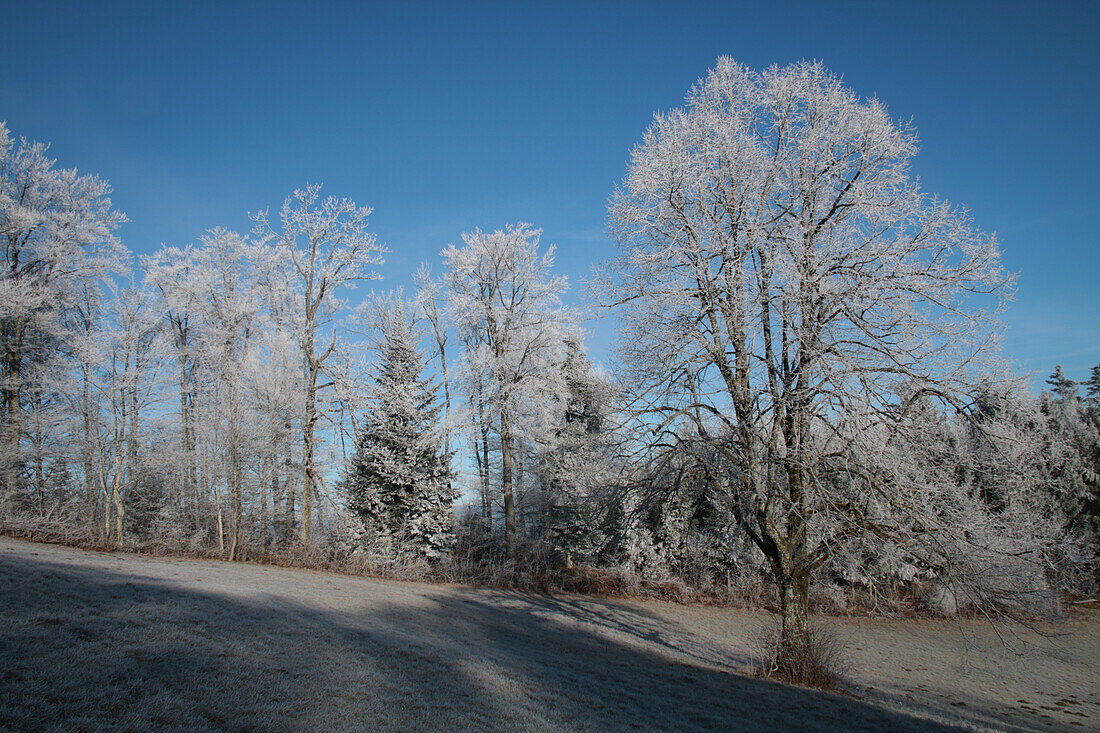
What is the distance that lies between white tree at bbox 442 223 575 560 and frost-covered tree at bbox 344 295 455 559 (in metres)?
2.83

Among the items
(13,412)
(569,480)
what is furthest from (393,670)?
(13,412)

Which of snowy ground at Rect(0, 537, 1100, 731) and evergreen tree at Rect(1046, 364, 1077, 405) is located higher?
evergreen tree at Rect(1046, 364, 1077, 405)

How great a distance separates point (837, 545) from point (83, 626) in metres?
10.6

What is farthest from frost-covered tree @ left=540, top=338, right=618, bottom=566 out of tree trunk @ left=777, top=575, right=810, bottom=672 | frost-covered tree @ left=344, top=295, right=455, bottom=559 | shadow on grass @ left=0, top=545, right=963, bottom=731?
tree trunk @ left=777, top=575, right=810, bottom=672

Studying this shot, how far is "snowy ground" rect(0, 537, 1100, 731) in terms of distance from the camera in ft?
17.1

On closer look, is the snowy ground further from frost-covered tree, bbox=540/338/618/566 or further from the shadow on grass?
frost-covered tree, bbox=540/338/618/566

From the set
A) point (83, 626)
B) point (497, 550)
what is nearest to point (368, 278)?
point (497, 550)

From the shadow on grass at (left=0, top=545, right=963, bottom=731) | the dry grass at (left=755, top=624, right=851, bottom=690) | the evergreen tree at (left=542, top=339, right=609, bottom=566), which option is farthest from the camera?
the evergreen tree at (left=542, top=339, right=609, bottom=566)

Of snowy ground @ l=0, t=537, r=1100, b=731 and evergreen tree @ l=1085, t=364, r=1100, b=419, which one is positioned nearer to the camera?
snowy ground @ l=0, t=537, r=1100, b=731

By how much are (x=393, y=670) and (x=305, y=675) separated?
54.4 inches

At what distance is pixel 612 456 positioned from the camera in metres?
10.4

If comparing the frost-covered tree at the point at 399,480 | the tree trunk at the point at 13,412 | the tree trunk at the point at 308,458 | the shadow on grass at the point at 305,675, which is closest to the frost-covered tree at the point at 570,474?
the frost-covered tree at the point at 399,480

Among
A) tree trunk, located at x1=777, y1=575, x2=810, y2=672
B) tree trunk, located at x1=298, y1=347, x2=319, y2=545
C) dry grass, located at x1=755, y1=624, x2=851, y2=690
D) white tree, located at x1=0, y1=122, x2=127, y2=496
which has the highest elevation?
white tree, located at x1=0, y1=122, x2=127, y2=496

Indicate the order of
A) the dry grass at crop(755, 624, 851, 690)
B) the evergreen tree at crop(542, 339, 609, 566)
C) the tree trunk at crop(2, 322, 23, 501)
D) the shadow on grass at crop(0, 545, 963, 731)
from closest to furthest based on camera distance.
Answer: the shadow on grass at crop(0, 545, 963, 731), the dry grass at crop(755, 624, 851, 690), the tree trunk at crop(2, 322, 23, 501), the evergreen tree at crop(542, 339, 609, 566)
